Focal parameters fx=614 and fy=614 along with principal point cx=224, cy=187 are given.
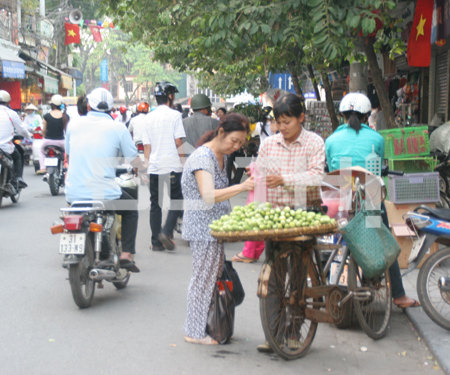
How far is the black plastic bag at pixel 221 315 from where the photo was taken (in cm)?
443

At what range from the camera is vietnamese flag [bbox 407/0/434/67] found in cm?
828

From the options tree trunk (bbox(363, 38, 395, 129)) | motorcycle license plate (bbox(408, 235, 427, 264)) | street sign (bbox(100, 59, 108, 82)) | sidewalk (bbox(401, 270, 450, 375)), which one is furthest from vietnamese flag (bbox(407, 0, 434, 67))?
street sign (bbox(100, 59, 108, 82))

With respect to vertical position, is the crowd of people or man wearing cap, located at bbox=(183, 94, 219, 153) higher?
man wearing cap, located at bbox=(183, 94, 219, 153)

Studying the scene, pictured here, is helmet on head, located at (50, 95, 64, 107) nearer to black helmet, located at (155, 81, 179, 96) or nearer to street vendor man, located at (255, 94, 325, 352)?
black helmet, located at (155, 81, 179, 96)

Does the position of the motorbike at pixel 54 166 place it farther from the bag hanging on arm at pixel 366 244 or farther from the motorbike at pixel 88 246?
the bag hanging on arm at pixel 366 244

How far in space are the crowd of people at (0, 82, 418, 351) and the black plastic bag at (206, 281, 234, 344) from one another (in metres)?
0.05

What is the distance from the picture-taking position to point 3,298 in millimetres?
5648

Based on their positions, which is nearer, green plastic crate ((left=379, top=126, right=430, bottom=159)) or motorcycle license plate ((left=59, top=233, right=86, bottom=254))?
motorcycle license plate ((left=59, top=233, right=86, bottom=254))

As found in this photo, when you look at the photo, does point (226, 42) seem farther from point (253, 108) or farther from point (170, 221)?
point (253, 108)

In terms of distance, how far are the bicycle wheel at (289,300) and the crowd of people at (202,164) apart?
0.78 feet

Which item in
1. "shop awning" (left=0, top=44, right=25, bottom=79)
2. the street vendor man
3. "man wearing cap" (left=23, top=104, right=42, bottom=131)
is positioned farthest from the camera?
"shop awning" (left=0, top=44, right=25, bottom=79)

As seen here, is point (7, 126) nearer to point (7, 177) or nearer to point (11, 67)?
point (7, 177)

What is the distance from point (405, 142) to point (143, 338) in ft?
12.8

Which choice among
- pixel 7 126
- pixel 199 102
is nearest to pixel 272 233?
pixel 199 102
